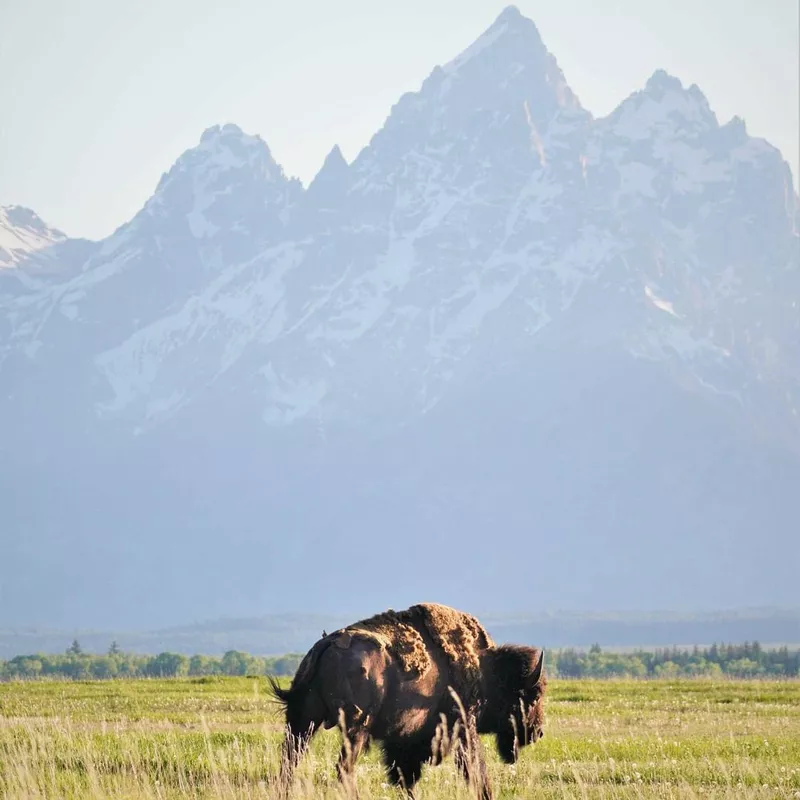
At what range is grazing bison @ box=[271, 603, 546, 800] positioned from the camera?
16.3 metres

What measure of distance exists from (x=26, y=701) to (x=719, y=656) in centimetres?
7593

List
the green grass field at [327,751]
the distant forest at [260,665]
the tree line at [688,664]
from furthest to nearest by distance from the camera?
the tree line at [688,664] < the distant forest at [260,665] < the green grass field at [327,751]

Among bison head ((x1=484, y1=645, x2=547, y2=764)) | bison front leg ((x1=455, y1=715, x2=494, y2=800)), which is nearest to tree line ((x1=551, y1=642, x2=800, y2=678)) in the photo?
bison head ((x1=484, y1=645, x2=547, y2=764))

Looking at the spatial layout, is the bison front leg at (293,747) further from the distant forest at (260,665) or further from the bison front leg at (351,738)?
the distant forest at (260,665)

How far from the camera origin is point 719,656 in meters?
98.9

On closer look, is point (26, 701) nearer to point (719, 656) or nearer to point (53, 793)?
point (53, 793)

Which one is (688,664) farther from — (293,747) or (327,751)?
(327,751)

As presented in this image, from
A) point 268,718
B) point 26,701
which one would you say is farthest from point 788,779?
point 26,701

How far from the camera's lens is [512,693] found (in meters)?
18.9

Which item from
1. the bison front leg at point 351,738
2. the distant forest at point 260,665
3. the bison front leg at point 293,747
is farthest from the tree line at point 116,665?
the bison front leg at point 351,738

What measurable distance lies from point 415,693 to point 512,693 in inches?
86.1

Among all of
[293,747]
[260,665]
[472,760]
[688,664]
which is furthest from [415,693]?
[688,664]

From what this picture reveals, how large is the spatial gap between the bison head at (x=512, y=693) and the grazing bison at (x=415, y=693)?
0.5 inches

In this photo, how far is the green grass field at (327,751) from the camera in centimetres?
1628
